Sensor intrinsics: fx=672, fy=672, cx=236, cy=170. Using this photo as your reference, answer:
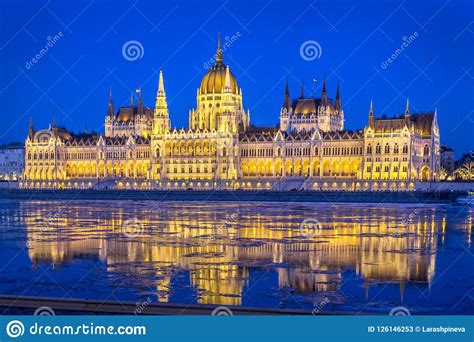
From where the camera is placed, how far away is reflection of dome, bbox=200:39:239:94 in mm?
109688

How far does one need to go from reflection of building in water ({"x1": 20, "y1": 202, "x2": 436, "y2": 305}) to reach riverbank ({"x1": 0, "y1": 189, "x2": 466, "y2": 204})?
31129 mm

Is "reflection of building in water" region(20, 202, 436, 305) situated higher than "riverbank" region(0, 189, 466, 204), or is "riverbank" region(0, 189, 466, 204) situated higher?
"riverbank" region(0, 189, 466, 204)

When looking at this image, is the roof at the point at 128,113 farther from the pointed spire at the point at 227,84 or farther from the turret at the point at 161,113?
the pointed spire at the point at 227,84

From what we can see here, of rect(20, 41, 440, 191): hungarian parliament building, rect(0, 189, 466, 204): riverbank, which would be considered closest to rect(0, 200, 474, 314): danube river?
rect(0, 189, 466, 204): riverbank

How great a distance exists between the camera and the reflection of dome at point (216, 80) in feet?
360

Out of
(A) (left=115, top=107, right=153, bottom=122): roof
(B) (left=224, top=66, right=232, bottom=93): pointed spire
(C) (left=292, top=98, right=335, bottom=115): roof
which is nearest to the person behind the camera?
(B) (left=224, top=66, right=232, bottom=93): pointed spire

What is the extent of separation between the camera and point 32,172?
118m

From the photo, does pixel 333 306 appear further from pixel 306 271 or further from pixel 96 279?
pixel 96 279

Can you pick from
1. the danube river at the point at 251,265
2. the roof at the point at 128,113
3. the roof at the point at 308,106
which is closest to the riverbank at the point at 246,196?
the danube river at the point at 251,265

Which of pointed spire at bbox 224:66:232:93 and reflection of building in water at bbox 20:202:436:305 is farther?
pointed spire at bbox 224:66:232:93

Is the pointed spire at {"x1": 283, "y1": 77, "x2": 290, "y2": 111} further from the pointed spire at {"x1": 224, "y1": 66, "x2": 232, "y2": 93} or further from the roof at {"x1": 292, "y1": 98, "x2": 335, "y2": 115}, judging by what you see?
the pointed spire at {"x1": 224, "y1": 66, "x2": 232, "y2": 93}

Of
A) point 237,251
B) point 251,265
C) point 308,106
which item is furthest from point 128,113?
point 251,265

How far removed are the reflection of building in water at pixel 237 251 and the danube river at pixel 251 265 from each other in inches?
1.5

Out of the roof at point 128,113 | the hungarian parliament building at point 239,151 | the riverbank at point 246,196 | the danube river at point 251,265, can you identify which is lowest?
the danube river at point 251,265
